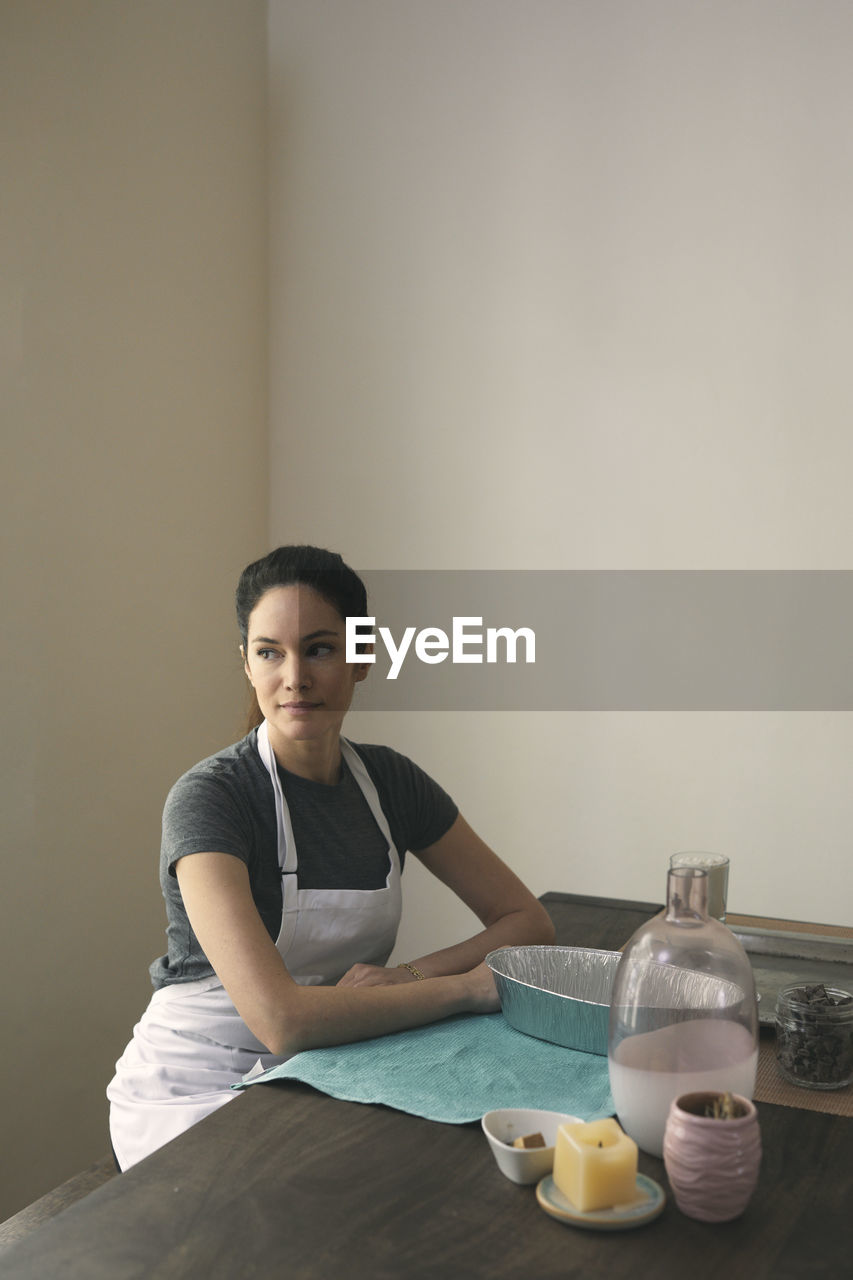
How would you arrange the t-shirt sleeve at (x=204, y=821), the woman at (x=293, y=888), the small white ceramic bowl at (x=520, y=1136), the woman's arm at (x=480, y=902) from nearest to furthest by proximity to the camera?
1. the small white ceramic bowl at (x=520, y=1136)
2. the woman at (x=293, y=888)
3. the t-shirt sleeve at (x=204, y=821)
4. the woman's arm at (x=480, y=902)

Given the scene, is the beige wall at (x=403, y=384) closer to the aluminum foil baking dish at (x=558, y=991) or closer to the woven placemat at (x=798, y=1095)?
the aluminum foil baking dish at (x=558, y=991)

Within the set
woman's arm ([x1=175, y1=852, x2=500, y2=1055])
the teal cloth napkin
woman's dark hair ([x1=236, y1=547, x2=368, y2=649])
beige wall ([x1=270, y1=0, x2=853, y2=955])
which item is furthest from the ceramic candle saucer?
beige wall ([x1=270, y1=0, x2=853, y2=955])

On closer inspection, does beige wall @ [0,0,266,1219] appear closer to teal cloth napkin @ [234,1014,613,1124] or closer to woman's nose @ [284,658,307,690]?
woman's nose @ [284,658,307,690]

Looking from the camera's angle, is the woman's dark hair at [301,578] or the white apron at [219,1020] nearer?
the white apron at [219,1020]

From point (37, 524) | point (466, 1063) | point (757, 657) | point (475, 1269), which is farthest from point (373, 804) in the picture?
point (757, 657)

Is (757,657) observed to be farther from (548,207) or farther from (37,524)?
(37,524)

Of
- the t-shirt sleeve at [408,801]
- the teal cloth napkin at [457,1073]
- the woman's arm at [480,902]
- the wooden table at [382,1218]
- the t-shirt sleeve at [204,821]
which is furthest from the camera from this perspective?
the t-shirt sleeve at [408,801]

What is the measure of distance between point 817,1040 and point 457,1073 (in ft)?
1.21

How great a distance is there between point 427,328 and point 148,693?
1.19 meters

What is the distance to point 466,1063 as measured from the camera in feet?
3.91

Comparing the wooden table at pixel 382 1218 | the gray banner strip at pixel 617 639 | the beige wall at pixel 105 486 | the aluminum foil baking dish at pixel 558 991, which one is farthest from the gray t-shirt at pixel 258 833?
the gray banner strip at pixel 617 639

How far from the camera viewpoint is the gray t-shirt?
4.78 ft

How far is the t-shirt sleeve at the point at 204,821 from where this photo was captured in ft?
4.68

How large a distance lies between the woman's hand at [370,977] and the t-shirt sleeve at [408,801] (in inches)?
12.4
